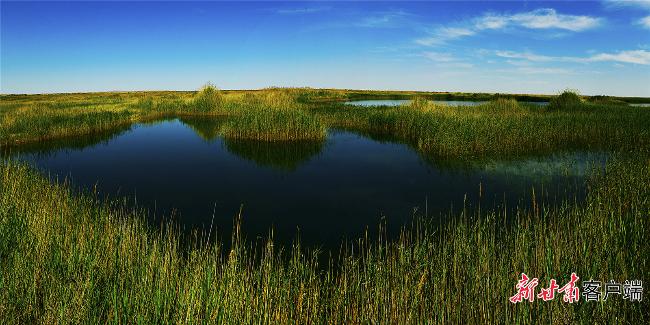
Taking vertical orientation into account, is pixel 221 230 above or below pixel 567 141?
below

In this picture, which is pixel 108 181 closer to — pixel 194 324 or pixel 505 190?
pixel 194 324

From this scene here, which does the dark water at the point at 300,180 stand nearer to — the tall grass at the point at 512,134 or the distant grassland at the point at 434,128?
the distant grassland at the point at 434,128

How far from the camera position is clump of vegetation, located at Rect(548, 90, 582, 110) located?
1217 inches

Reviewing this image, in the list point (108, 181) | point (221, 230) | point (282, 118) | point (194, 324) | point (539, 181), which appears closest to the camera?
point (194, 324)

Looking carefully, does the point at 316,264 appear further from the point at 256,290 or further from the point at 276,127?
the point at 276,127

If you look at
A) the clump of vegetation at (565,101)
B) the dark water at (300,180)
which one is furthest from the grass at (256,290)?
the clump of vegetation at (565,101)

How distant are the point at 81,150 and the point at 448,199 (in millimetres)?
18064

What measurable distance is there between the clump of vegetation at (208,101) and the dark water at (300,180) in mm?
16405

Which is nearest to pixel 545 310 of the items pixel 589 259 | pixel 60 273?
pixel 589 259

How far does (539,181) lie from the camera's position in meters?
11.6

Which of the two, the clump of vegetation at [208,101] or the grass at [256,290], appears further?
the clump of vegetation at [208,101]

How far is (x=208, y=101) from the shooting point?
37.0 meters

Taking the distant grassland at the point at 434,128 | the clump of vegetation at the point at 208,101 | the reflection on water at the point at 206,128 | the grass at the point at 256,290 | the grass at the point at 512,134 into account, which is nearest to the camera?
the grass at the point at 256,290

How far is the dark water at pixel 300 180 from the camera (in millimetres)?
9289
